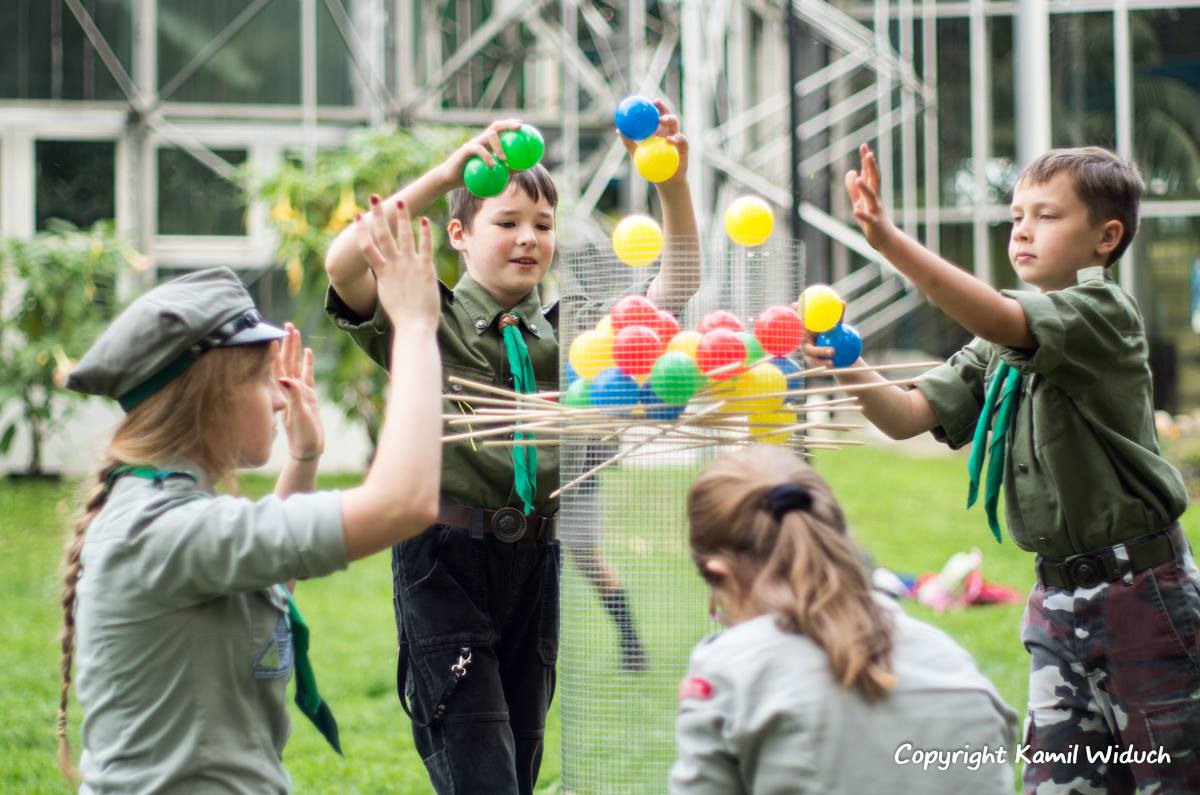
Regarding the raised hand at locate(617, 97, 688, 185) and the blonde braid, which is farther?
the raised hand at locate(617, 97, 688, 185)

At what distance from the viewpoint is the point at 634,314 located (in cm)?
294

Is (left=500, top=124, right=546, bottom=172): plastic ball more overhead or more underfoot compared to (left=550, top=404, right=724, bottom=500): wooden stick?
more overhead

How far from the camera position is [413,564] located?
3.17m

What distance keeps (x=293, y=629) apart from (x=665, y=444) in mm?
880

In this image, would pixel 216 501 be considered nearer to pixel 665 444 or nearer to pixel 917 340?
pixel 665 444

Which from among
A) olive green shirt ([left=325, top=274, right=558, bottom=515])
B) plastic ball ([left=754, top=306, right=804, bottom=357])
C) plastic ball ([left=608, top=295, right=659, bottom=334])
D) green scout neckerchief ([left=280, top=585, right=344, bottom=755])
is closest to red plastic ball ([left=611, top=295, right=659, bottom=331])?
plastic ball ([left=608, top=295, right=659, bottom=334])

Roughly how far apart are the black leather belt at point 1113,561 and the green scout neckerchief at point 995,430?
0.22 meters

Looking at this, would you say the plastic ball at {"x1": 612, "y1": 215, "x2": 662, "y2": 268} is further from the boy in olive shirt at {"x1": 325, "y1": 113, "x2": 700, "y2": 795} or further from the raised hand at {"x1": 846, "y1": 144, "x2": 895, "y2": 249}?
the raised hand at {"x1": 846, "y1": 144, "x2": 895, "y2": 249}

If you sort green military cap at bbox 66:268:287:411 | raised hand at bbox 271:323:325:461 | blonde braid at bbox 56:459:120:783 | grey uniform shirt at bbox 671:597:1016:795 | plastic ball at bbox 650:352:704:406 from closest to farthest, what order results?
grey uniform shirt at bbox 671:597:1016:795, green military cap at bbox 66:268:287:411, blonde braid at bbox 56:459:120:783, raised hand at bbox 271:323:325:461, plastic ball at bbox 650:352:704:406

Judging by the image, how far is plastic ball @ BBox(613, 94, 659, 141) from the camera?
315 cm

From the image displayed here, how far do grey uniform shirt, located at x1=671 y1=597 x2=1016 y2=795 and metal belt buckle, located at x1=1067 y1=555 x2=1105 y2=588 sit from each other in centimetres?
102

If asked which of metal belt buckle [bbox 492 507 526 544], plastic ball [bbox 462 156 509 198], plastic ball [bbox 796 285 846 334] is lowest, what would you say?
metal belt buckle [bbox 492 507 526 544]

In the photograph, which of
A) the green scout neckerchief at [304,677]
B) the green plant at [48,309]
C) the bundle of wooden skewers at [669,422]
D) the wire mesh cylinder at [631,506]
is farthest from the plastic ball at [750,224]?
the green plant at [48,309]

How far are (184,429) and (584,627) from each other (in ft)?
3.67
